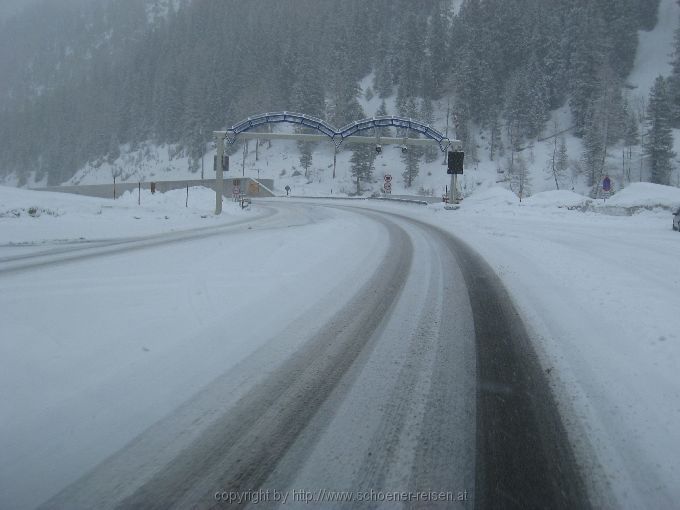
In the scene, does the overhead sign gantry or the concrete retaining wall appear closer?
the overhead sign gantry

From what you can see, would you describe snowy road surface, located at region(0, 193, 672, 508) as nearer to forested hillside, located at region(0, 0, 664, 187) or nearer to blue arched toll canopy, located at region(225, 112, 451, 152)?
blue arched toll canopy, located at region(225, 112, 451, 152)

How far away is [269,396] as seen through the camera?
3.25m

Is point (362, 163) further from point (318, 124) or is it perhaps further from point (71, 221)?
point (71, 221)

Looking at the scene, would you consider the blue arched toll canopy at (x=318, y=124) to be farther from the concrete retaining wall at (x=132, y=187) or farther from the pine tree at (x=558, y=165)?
the pine tree at (x=558, y=165)

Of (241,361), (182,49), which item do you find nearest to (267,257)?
(241,361)

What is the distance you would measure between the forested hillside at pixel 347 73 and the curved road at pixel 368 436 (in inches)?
2422

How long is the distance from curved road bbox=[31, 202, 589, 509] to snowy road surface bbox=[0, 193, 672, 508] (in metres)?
0.01

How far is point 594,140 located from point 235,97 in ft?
227

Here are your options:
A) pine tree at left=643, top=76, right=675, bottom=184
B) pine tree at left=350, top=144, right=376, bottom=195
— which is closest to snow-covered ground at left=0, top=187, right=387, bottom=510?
pine tree at left=643, top=76, right=675, bottom=184

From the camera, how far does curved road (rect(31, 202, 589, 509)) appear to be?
2238mm

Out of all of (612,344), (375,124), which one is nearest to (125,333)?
(612,344)

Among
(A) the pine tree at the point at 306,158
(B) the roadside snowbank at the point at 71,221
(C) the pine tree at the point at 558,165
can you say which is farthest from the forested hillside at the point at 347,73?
(B) the roadside snowbank at the point at 71,221

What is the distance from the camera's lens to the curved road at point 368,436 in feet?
7.34

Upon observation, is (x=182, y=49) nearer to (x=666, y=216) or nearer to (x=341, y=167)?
(x=341, y=167)
